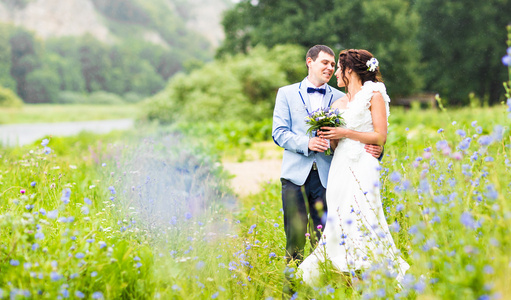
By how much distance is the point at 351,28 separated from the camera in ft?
75.0

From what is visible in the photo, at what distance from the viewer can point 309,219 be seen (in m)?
3.27

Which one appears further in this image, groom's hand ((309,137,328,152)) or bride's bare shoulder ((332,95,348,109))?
bride's bare shoulder ((332,95,348,109))

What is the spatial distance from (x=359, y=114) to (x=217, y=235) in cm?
159

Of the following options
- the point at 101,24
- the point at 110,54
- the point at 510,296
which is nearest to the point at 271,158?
the point at 510,296

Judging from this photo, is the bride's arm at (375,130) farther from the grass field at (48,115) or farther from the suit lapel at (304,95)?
the grass field at (48,115)

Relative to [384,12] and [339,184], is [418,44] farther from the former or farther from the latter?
[339,184]

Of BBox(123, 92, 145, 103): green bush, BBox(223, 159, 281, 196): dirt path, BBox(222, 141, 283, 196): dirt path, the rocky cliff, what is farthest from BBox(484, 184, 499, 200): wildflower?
the rocky cliff

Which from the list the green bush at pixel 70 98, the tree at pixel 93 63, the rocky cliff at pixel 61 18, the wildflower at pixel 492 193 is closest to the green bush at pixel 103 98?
the green bush at pixel 70 98

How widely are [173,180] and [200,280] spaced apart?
112 inches

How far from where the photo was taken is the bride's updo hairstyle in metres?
3.24

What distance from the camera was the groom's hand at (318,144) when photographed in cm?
316

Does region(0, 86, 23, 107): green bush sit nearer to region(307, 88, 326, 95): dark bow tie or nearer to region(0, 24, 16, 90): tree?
region(0, 24, 16, 90): tree

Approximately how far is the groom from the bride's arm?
9 cm

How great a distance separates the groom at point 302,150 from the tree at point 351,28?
18.8 metres
